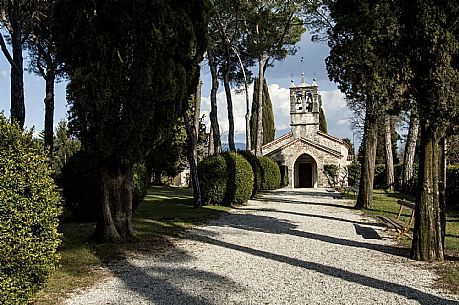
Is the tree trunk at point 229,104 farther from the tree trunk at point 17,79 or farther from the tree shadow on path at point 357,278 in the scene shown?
the tree shadow on path at point 357,278

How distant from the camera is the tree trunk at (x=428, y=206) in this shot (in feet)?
23.5

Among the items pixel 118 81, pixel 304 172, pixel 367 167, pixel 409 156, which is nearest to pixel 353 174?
pixel 304 172

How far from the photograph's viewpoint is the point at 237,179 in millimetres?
17391

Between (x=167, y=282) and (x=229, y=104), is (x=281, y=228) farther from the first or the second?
(x=229, y=104)

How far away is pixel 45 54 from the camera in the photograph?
17281mm

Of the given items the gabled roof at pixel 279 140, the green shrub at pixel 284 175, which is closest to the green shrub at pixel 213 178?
the green shrub at pixel 284 175

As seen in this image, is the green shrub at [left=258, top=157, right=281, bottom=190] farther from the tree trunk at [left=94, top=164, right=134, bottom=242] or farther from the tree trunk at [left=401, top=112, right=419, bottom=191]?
the tree trunk at [left=94, top=164, right=134, bottom=242]

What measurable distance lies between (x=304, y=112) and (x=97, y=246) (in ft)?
108

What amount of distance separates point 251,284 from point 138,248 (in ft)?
10.7

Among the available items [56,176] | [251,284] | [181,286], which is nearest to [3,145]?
[181,286]

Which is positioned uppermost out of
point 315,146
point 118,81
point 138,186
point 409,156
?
point 315,146

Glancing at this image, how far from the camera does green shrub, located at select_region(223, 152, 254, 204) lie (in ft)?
55.8

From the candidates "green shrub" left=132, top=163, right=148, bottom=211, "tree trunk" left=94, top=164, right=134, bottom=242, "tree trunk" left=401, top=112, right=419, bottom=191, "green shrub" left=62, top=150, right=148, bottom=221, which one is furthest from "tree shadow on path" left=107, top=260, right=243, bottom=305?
"tree trunk" left=401, top=112, right=419, bottom=191

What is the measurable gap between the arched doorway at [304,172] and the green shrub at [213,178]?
76.6 feet
